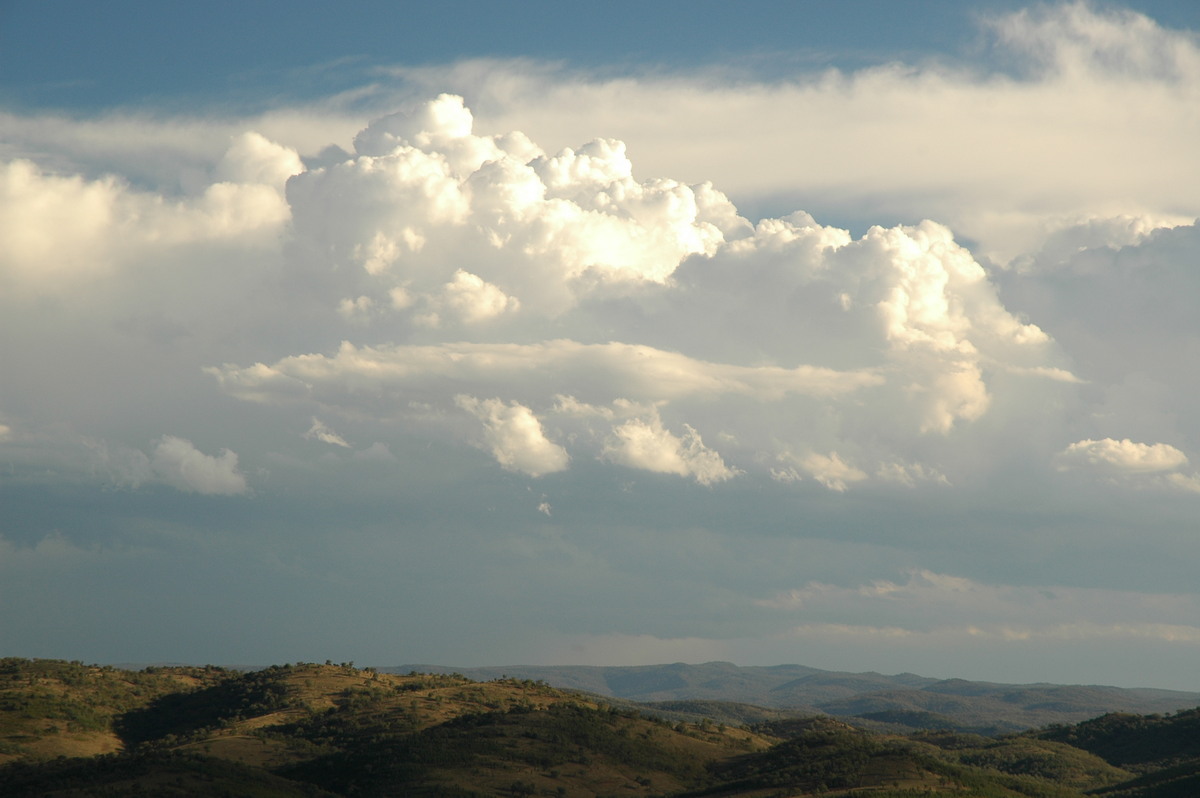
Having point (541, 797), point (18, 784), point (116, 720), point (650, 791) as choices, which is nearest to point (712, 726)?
point (650, 791)

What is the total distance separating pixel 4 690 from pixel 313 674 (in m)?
34.3

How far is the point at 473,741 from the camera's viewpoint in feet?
343

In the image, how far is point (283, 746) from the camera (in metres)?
108

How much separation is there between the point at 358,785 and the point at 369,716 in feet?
75.0

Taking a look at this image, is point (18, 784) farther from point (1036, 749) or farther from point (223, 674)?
point (1036, 749)

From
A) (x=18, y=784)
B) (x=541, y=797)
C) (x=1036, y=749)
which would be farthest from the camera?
(x=1036, y=749)

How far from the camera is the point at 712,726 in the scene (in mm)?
136000

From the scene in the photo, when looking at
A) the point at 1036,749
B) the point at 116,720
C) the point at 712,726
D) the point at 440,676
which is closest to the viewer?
the point at 116,720

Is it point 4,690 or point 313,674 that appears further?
point 313,674

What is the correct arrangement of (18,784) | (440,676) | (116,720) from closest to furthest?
1. (18,784)
2. (116,720)
3. (440,676)

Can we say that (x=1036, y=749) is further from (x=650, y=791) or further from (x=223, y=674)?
(x=223, y=674)

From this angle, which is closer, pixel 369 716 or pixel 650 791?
pixel 650 791

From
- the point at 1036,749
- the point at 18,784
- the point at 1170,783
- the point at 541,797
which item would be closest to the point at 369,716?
the point at 541,797

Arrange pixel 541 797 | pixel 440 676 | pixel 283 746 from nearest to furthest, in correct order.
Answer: pixel 541 797, pixel 283 746, pixel 440 676
